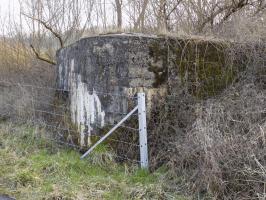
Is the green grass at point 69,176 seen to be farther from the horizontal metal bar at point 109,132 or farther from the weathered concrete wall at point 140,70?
the weathered concrete wall at point 140,70

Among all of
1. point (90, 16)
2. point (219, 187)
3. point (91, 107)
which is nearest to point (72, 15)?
point (90, 16)

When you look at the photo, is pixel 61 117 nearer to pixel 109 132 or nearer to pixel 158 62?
pixel 109 132

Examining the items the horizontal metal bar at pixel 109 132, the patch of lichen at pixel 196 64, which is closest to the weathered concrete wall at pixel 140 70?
the patch of lichen at pixel 196 64

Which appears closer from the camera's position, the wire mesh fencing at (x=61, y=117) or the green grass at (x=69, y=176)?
the green grass at (x=69, y=176)

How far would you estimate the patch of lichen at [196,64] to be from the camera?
208 inches

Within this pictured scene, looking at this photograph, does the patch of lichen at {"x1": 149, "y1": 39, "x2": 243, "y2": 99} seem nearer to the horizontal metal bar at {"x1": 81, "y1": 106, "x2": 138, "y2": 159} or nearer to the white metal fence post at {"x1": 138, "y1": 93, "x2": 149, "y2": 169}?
the white metal fence post at {"x1": 138, "y1": 93, "x2": 149, "y2": 169}

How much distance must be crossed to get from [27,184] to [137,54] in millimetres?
2437

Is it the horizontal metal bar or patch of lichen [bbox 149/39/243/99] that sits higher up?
patch of lichen [bbox 149/39/243/99]

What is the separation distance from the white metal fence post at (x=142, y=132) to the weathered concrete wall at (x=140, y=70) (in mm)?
420

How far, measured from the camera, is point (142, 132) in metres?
4.81

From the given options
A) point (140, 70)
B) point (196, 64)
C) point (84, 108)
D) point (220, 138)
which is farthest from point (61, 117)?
point (220, 138)

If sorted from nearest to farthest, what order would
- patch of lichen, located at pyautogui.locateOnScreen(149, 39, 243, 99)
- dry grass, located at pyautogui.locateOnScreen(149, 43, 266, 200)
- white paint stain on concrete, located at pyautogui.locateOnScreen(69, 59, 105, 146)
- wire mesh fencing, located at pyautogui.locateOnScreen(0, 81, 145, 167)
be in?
dry grass, located at pyautogui.locateOnScreen(149, 43, 266, 200), wire mesh fencing, located at pyautogui.locateOnScreen(0, 81, 145, 167), patch of lichen, located at pyautogui.locateOnScreen(149, 39, 243, 99), white paint stain on concrete, located at pyautogui.locateOnScreen(69, 59, 105, 146)

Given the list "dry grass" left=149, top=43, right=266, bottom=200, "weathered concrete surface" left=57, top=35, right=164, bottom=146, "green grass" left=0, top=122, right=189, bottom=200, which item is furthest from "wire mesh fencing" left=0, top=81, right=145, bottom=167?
"dry grass" left=149, top=43, right=266, bottom=200

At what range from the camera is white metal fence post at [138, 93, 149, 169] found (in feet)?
15.7
